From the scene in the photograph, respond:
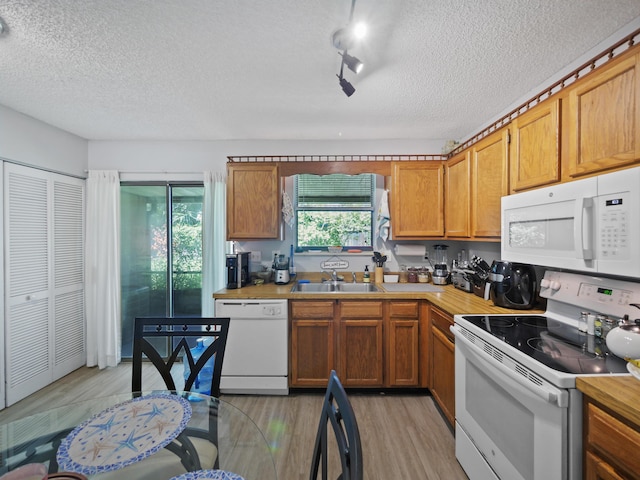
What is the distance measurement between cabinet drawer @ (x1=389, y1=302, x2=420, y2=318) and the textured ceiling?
1696 mm

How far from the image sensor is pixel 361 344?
237cm

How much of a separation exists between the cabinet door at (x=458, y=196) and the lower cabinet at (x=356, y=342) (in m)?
0.78

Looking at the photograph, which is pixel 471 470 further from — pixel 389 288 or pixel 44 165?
pixel 44 165

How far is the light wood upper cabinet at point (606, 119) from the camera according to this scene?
3.48ft

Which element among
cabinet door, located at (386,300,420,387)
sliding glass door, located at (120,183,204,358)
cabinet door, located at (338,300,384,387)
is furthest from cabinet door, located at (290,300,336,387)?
sliding glass door, located at (120,183,204,358)

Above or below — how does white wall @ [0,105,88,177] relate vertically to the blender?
above

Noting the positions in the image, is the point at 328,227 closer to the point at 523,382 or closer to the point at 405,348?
the point at 405,348

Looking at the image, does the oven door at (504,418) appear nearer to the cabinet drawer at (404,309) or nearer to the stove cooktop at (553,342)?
the stove cooktop at (553,342)

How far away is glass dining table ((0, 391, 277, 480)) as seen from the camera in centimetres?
89

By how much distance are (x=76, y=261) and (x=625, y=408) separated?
4.12m

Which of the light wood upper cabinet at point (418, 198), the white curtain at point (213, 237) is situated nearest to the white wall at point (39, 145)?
the white curtain at point (213, 237)

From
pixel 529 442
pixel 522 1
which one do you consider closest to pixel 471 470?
pixel 529 442

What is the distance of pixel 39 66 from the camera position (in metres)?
1.74

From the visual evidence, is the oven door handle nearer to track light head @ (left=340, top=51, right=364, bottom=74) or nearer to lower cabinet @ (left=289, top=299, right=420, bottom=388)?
lower cabinet @ (left=289, top=299, right=420, bottom=388)
